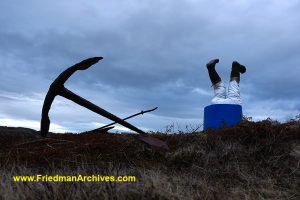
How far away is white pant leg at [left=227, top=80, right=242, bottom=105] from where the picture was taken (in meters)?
6.94

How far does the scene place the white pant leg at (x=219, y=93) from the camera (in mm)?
7001

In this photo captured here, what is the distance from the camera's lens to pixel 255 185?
3555mm

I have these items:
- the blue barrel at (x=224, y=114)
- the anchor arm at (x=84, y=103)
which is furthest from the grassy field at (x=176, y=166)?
the blue barrel at (x=224, y=114)

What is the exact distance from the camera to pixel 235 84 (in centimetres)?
707

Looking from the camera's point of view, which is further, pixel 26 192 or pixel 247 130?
pixel 247 130

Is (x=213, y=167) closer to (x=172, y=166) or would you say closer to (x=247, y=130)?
(x=172, y=166)

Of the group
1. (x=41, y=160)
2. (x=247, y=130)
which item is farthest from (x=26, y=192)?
(x=247, y=130)

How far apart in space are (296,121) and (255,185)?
3196 mm

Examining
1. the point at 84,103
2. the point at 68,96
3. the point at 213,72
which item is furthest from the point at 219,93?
the point at 68,96

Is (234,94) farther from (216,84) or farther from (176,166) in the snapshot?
(176,166)

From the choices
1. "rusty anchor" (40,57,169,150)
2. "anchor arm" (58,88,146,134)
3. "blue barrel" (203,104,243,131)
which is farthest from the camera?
"blue barrel" (203,104,243,131)

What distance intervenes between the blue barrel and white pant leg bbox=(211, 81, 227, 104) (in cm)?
17

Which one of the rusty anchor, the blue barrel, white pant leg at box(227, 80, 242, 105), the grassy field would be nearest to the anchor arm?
the rusty anchor

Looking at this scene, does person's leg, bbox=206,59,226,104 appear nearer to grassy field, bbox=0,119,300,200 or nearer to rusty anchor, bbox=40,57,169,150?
grassy field, bbox=0,119,300,200
